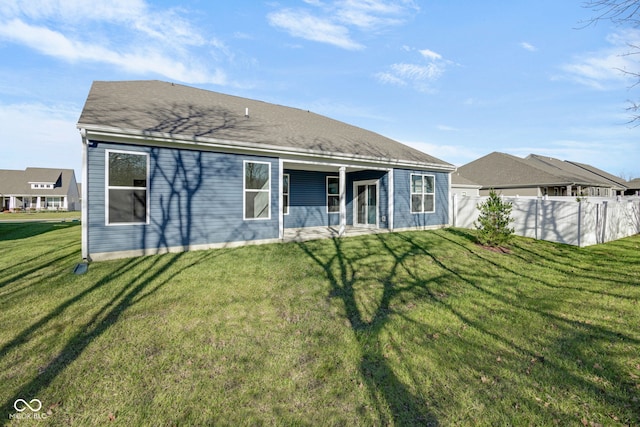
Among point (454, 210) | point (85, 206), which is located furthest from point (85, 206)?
point (454, 210)

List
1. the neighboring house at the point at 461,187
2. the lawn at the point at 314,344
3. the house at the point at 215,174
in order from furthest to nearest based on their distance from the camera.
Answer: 1. the neighboring house at the point at 461,187
2. the house at the point at 215,174
3. the lawn at the point at 314,344

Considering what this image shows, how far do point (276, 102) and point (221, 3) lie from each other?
18.2ft

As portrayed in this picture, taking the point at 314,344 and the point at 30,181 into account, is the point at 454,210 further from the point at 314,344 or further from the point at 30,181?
the point at 30,181

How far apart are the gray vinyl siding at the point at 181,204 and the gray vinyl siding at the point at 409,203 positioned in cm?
611

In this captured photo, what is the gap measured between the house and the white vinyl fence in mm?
3376

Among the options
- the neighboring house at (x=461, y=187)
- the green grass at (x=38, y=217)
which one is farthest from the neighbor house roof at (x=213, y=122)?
the green grass at (x=38, y=217)

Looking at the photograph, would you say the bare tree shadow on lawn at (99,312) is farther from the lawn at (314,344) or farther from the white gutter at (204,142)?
the white gutter at (204,142)

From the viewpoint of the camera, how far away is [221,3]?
11.0 metres

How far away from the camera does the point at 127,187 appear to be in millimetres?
7465

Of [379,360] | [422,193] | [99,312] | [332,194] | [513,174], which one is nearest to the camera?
[379,360]

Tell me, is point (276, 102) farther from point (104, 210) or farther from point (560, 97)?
point (560, 97)

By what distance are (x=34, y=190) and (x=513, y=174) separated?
60.7m

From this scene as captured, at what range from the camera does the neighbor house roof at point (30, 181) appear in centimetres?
4209

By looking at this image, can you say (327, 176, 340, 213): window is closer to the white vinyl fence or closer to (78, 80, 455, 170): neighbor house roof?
(78, 80, 455, 170): neighbor house roof
